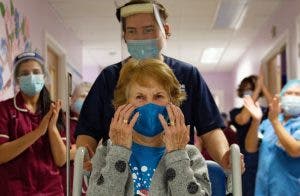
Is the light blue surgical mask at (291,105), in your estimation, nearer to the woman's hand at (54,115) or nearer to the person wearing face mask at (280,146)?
the person wearing face mask at (280,146)

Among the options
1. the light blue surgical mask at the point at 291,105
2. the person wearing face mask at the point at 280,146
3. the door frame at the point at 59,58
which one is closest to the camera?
the person wearing face mask at the point at 280,146

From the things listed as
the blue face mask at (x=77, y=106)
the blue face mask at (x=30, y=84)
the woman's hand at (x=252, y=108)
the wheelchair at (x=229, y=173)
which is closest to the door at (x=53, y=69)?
the blue face mask at (x=77, y=106)

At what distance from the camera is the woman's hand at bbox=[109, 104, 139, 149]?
138cm

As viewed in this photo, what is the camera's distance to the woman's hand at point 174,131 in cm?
140

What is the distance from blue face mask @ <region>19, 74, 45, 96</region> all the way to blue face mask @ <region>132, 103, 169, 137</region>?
4.43 feet

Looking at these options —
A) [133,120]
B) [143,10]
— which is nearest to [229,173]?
[133,120]

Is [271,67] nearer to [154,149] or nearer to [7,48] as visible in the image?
[7,48]

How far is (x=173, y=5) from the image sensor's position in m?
5.18

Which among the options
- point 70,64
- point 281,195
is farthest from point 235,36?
point 281,195

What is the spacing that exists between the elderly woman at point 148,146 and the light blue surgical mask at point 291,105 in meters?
2.02

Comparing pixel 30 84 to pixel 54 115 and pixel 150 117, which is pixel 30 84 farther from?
pixel 150 117

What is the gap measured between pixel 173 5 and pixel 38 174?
10.3 feet

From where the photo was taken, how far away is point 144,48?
1.83 metres

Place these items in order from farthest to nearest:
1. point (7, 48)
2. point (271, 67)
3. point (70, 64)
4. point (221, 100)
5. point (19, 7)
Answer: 1. point (221, 100)
2. point (271, 67)
3. point (70, 64)
4. point (19, 7)
5. point (7, 48)
